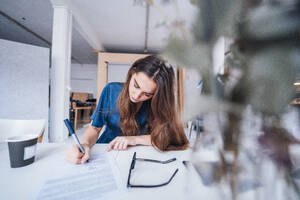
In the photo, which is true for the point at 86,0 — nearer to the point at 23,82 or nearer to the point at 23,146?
the point at 23,82

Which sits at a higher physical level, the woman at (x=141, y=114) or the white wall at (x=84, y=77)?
the white wall at (x=84, y=77)

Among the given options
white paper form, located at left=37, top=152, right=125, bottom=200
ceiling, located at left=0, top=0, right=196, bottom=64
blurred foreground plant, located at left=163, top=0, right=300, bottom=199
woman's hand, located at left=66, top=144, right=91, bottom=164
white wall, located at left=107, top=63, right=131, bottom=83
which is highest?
ceiling, located at left=0, top=0, right=196, bottom=64

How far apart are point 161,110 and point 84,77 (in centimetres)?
712

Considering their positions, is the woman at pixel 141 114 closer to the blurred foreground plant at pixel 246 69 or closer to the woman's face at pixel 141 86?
the woman's face at pixel 141 86

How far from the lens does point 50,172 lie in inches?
15.8

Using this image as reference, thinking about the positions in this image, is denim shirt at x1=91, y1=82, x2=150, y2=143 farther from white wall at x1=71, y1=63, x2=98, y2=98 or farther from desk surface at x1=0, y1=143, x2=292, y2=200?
white wall at x1=71, y1=63, x2=98, y2=98

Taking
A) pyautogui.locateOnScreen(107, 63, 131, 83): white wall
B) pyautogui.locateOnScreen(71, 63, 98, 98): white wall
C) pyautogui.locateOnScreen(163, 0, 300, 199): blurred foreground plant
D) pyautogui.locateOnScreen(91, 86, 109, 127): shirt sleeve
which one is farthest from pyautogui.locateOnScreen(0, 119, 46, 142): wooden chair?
pyautogui.locateOnScreen(71, 63, 98, 98): white wall

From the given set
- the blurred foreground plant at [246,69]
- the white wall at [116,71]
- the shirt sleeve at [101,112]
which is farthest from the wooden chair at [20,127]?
the white wall at [116,71]

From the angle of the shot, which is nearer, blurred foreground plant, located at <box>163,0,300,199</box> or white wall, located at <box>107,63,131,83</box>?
blurred foreground plant, located at <box>163,0,300,199</box>

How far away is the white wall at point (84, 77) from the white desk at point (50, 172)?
22.5 ft

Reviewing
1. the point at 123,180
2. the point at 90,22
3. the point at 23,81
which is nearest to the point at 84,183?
A: the point at 123,180

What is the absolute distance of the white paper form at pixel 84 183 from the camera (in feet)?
1.00

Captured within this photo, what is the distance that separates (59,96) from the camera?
2.13 metres

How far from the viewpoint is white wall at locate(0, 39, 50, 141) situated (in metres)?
1.86
